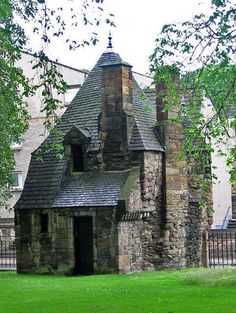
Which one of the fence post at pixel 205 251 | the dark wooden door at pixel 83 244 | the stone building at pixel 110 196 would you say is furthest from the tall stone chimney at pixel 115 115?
the fence post at pixel 205 251

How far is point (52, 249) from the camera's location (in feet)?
89.7

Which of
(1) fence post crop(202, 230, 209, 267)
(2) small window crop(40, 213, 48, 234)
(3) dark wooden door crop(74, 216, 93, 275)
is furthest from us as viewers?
(1) fence post crop(202, 230, 209, 267)

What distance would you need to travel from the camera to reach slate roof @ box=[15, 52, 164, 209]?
1081 inches

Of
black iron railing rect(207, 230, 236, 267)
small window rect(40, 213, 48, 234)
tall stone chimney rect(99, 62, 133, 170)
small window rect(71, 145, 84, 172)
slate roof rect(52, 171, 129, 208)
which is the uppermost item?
tall stone chimney rect(99, 62, 133, 170)

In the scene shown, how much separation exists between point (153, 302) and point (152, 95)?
1891cm

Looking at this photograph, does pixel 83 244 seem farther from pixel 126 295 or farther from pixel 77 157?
pixel 126 295

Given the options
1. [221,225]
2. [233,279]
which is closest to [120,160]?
[233,279]

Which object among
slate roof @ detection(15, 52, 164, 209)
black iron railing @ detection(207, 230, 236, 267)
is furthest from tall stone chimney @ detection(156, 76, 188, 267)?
black iron railing @ detection(207, 230, 236, 267)

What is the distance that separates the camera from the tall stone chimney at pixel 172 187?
27.8 metres

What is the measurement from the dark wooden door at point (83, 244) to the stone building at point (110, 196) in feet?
0.13

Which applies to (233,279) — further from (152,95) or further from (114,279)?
(152,95)

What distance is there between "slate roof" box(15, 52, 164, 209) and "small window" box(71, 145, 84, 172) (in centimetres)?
42

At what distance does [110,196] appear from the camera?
26000 mm

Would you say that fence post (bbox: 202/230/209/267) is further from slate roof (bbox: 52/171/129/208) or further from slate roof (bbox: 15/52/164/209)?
slate roof (bbox: 52/171/129/208)
